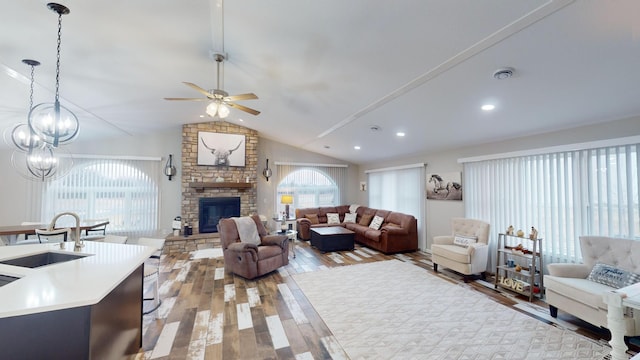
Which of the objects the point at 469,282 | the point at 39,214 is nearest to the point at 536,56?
the point at 469,282

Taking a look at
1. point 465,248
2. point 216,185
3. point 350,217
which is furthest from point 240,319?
point 350,217

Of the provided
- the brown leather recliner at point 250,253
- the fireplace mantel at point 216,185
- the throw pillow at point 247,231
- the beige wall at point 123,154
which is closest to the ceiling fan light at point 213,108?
the brown leather recliner at point 250,253

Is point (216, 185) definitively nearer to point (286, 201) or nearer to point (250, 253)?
point (286, 201)

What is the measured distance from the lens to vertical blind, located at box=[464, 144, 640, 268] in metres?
2.94

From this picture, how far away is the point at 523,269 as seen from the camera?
3648mm

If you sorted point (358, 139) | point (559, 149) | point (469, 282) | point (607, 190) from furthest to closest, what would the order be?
point (358, 139)
point (469, 282)
point (559, 149)
point (607, 190)

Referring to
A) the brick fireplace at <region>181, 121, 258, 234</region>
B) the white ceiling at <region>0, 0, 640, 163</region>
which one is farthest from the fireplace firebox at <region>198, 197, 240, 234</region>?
the white ceiling at <region>0, 0, 640, 163</region>

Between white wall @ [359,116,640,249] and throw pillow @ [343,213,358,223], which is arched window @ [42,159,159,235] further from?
white wall @ [359,116,640,249]

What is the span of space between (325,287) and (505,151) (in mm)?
3710

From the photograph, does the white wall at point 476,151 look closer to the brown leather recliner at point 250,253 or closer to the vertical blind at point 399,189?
the vertical blind at point 399,189

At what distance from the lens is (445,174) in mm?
5320

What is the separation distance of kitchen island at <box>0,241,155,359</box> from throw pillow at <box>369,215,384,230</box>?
5416mm

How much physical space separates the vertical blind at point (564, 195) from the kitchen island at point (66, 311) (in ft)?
16.5

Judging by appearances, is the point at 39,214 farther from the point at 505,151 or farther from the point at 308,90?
the point at 505,151
